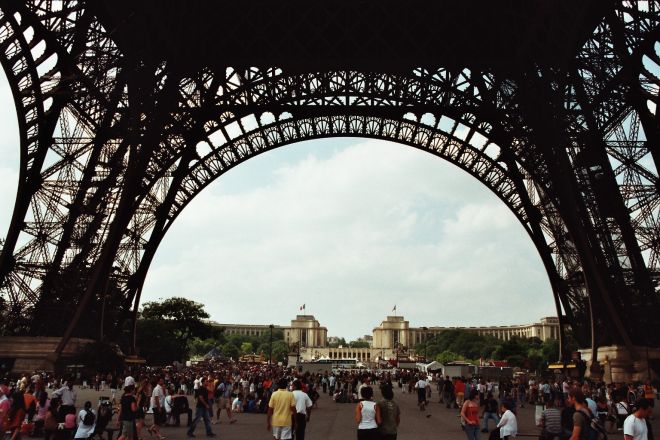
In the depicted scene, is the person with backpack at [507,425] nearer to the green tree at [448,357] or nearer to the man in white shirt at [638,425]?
the man in white shirt at [638,425]

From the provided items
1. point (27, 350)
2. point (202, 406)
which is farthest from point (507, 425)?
point (27, 350)

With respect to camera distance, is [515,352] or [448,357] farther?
[448,357]

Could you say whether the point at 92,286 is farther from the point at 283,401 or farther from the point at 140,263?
the point at 283,401

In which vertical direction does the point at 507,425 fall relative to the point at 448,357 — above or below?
below

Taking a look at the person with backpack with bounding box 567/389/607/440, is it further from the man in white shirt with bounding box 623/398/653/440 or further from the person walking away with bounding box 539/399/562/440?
the person walking away with bounding box 539/399/562/440

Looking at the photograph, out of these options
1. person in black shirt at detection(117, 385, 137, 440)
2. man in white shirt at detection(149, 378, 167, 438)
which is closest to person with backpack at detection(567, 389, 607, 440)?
person in black shirt at detection(117, 385, 137, 440)

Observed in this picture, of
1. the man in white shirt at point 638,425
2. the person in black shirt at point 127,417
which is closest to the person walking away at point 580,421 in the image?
the man in white shirt at point 638,425

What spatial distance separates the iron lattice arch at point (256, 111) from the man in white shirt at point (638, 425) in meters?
23.3

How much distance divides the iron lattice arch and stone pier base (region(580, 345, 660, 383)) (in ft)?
2.67

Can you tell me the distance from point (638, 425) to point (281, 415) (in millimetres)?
6707

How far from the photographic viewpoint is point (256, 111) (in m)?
48.9

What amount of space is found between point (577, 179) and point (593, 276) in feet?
16.7

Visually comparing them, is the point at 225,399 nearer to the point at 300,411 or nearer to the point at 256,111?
the point at 300,411

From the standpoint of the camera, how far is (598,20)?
111ft
